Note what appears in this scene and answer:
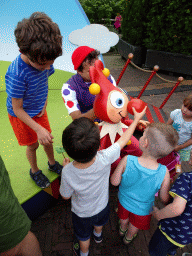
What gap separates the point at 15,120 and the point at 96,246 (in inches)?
53.1

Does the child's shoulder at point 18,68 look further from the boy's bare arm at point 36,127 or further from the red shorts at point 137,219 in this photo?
the red shorts at point 137,219

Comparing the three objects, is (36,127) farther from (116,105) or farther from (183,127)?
(183,127)

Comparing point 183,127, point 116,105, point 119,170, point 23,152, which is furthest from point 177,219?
point 23,152

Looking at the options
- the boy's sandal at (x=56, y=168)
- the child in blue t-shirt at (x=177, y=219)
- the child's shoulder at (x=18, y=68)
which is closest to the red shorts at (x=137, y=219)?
the child in blue t-shirt at (x=177, y=219)

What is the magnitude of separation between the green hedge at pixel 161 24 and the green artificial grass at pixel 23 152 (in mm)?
3610

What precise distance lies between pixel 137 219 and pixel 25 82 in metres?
1.32

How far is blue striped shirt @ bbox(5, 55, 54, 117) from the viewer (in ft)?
3.93

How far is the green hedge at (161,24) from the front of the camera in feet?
15.8

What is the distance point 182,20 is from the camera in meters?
4.86

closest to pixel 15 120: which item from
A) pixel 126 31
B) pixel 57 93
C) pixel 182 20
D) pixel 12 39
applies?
pixel 57 93

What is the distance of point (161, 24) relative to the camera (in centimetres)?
514

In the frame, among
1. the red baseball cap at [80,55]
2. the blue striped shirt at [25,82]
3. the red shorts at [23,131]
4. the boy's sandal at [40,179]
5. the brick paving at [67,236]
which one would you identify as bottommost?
the brick paving at [67,236]

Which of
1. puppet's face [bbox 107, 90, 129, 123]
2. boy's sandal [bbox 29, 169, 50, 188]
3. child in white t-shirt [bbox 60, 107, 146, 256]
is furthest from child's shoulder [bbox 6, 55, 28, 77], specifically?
boy's sandal [bbox 29, 169, 50, 188]

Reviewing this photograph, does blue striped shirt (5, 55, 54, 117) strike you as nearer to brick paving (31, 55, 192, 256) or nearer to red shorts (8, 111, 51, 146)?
red shorts (8, 111, 51, 146)
